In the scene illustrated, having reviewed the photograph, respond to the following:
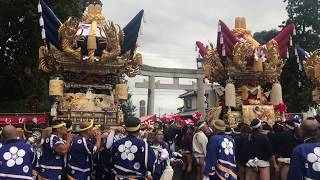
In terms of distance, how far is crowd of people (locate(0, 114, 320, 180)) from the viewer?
5.26 metres

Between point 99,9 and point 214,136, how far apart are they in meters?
10.6

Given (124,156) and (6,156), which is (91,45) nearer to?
(124,156)

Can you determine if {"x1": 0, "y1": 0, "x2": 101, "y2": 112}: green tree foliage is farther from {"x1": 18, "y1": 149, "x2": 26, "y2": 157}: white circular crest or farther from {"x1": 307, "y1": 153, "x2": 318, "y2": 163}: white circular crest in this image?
{"x1": 307, "y1": 153, "x2": 318, "y2": 163}: white circular crest

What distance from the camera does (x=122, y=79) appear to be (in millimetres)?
16234

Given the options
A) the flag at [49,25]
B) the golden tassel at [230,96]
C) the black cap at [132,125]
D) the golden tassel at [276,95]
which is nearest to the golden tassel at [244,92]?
the golden tassel at [230,96]

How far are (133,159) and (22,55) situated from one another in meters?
18.7

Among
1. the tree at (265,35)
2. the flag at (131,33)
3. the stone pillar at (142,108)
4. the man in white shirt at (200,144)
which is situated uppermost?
the tree at (265,35)

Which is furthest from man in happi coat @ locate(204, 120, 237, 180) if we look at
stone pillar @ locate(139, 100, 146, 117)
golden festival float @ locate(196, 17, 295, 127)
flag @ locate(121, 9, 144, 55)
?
stone pillar @ locate(139, 100, 146, 117)

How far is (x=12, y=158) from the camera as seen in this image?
584 cm

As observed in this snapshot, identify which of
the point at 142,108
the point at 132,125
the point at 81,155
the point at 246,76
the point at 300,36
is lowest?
the point at 81,155

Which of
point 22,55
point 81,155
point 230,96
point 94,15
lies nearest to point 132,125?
point 81,155

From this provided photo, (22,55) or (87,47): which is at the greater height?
(22,55)

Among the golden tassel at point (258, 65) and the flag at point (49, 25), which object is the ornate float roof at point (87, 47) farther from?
the golden tassel at point (258, 65)

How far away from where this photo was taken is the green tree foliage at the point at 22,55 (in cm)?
2241
